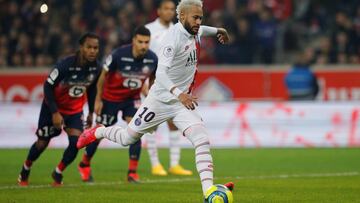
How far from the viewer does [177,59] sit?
10.6 m

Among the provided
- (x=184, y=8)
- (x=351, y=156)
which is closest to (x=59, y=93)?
(x=184, y=8)

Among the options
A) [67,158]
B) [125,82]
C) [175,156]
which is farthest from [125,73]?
[175,156]

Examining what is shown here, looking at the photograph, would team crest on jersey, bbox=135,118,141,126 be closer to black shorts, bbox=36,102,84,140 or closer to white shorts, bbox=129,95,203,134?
white shorts, bbox=129,95,203,134

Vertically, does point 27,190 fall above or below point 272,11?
below

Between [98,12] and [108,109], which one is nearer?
[108,109]

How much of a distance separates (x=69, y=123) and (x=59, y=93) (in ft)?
1.54

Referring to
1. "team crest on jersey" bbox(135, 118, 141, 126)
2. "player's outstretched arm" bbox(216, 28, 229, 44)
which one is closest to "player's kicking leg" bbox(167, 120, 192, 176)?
"player's outstretched arm" bbox(216, 28, 229, 44)

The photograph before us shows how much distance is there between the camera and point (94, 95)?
13320 millimetres

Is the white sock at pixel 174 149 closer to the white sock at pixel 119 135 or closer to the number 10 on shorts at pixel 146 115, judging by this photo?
the white sock at pixel 119 135

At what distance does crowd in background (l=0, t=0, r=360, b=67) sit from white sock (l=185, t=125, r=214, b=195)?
13.1m

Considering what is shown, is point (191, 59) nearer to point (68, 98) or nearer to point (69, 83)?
point (69, 83)

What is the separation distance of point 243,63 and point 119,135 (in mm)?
13208

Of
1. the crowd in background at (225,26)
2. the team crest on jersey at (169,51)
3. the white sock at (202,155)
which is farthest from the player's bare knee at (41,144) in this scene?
the crowd in background at (225,26)

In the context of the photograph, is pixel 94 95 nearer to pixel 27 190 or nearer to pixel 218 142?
pixel 27 190
